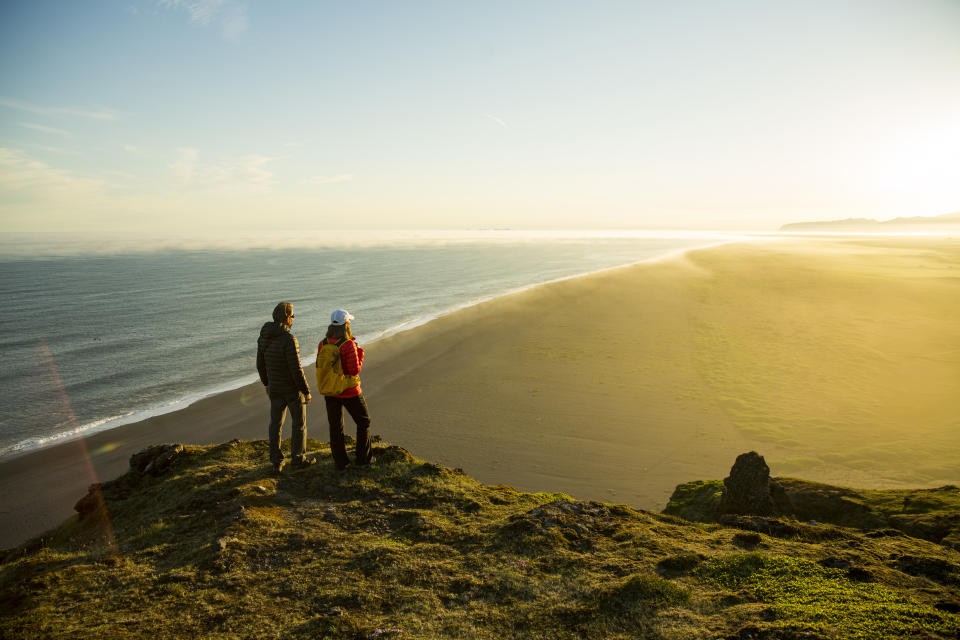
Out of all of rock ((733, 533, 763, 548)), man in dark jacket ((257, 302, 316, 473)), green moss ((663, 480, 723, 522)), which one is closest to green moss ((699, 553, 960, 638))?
rock ((733, 533, 763, 548))

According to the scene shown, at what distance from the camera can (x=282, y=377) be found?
719cm

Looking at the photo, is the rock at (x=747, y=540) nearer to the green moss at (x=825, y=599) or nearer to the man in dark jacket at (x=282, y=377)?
the green moss at (x=825, y=599)

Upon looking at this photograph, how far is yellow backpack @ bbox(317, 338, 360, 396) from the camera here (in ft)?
22.2

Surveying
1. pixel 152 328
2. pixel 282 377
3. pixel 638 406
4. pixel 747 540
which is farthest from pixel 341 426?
pixel 152 328

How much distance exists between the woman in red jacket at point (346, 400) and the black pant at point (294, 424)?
530 millimetres

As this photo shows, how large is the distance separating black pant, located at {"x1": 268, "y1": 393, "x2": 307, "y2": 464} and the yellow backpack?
0.66 meters

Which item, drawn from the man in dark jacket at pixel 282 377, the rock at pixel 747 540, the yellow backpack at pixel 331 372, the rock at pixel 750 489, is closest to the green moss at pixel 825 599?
the rock at pixel 747 540

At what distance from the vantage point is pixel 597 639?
371cm

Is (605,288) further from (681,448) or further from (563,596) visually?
(563,596)

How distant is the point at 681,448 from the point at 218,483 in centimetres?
970

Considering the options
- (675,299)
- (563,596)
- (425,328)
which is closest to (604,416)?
(563,596)

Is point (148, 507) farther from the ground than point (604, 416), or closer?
farther from the ground

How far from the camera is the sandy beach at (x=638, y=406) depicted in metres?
10.0

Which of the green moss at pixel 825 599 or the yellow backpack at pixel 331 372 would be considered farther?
the yellow backpack at pixel 331 372
